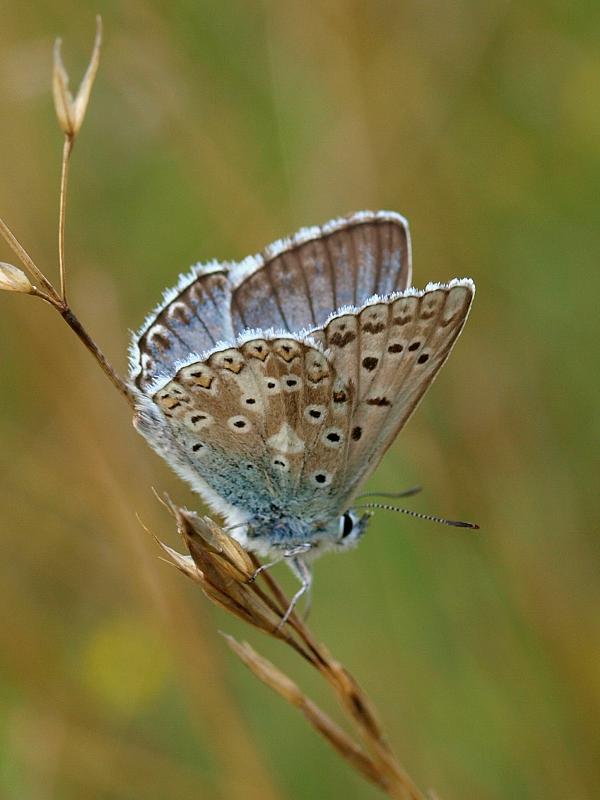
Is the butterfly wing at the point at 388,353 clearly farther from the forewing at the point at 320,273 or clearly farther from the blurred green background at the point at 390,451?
the blurred green background at the point at 390,451

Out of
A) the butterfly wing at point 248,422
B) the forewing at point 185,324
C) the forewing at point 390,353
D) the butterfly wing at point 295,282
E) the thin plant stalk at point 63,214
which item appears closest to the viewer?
the thin plant stalk at point 63,214

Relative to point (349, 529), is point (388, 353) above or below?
above

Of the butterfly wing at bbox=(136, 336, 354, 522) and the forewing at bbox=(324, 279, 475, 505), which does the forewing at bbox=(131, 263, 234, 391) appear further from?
the forewing at bbox=(324, 279, 475, 505)

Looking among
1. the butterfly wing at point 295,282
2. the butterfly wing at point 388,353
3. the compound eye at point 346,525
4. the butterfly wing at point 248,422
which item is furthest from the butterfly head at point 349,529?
the butterfly wing at point 295,282

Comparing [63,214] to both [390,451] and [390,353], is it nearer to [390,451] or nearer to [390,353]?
[390,353]

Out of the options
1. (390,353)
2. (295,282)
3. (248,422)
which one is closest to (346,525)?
(248,422)

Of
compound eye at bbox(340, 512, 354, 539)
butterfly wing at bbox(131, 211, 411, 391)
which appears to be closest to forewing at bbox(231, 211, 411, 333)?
butterfly wing at bbox(131, 211, 411, 391)
